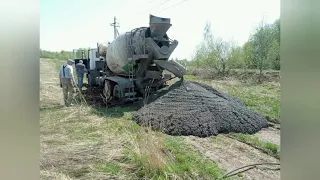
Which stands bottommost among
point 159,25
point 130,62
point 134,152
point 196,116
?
point 134,152

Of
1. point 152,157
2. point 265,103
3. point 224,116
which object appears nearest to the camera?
point 152,157

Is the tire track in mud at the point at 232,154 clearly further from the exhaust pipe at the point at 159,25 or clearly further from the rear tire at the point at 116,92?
the rear tire at the point at 116,92

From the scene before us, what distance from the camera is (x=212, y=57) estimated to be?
13.0 metres

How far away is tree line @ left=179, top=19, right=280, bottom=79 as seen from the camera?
10277 mm

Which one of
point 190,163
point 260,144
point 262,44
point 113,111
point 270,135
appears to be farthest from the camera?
point 262,44

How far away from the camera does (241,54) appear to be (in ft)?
39.7

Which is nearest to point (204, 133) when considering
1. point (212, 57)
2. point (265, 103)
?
point (265, 103)

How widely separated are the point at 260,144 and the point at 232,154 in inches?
23.0

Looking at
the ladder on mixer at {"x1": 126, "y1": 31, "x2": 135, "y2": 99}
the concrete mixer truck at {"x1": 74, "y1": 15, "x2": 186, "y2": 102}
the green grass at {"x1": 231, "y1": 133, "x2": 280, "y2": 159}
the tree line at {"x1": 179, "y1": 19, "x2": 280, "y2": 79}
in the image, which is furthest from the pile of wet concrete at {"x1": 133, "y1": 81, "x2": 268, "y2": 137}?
the tree line at {"x1": 179, "y1": 19, "x2": 280, "y2": 79}

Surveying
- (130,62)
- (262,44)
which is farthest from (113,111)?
(262,44)

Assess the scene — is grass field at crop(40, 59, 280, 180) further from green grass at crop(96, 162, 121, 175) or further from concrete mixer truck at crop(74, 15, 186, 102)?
concrete mixer truck at crop(74, 15, 186, 102)

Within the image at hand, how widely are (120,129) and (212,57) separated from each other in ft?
32.1

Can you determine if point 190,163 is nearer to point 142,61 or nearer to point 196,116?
point 196,116
